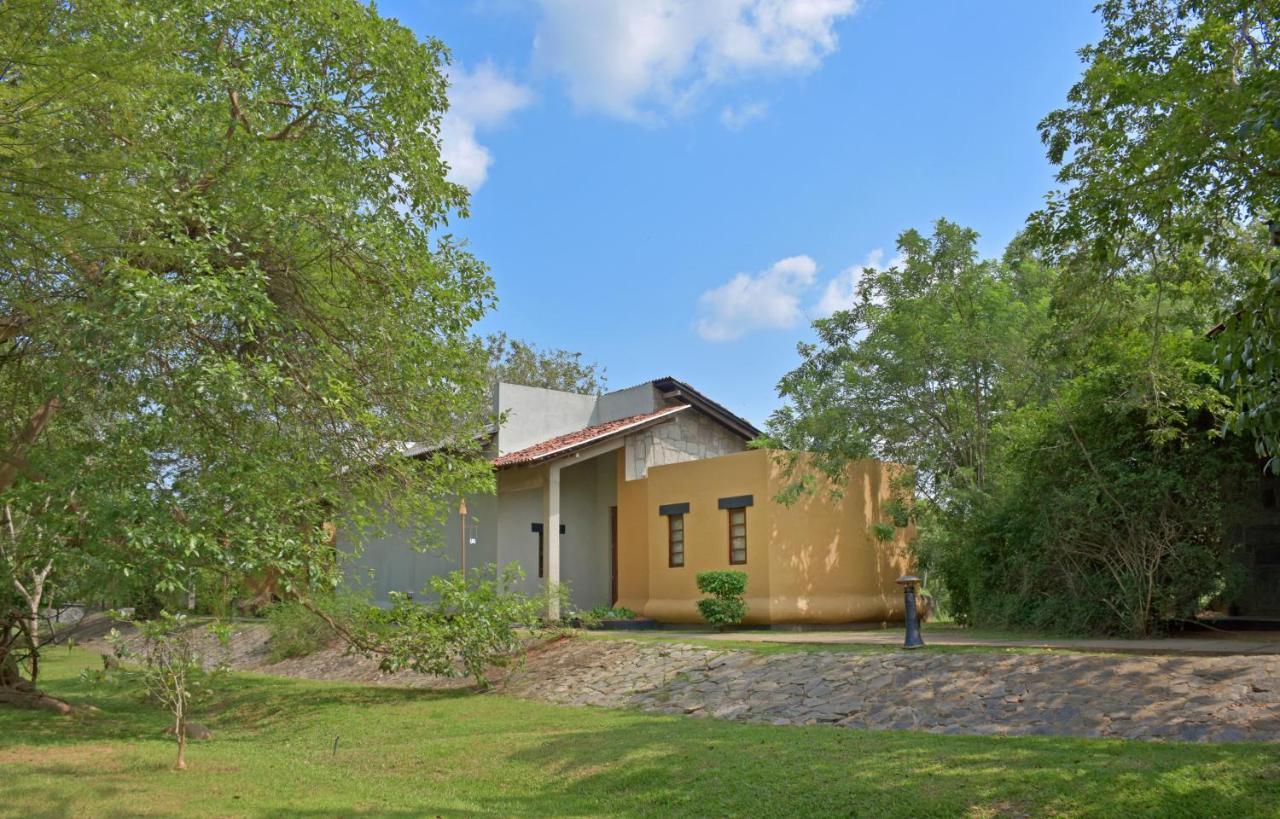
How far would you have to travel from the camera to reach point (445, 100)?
11.9 meters

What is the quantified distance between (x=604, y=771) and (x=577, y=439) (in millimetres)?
12479

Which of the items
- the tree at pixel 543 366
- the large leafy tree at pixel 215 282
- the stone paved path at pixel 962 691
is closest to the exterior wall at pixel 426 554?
the stone paved path at pixel 962 691

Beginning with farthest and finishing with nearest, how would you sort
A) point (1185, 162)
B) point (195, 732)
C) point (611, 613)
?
point (611, 613), point (195, 732), point (1185, 162)

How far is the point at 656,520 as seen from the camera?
20891mm

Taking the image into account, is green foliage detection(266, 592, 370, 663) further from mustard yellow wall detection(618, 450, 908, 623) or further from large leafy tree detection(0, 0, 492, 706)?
mustard yellow wall detection(618, 450, 908, 623)

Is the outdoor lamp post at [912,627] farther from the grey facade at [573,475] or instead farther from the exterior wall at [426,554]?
the exterior wall at [426,554]

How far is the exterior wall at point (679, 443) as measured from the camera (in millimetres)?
22266

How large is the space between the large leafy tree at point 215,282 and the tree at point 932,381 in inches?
342

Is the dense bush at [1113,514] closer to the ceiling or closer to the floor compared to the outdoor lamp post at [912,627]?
closer to the ceiling

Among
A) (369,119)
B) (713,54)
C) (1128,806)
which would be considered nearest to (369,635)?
(369,119)

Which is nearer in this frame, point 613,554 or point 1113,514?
point 1113,514

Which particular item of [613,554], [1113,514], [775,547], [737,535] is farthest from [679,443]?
[1113,514]

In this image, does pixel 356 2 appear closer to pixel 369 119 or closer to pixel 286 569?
pixel 369 119

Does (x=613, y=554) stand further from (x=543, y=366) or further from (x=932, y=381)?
(x=543, y=366)
